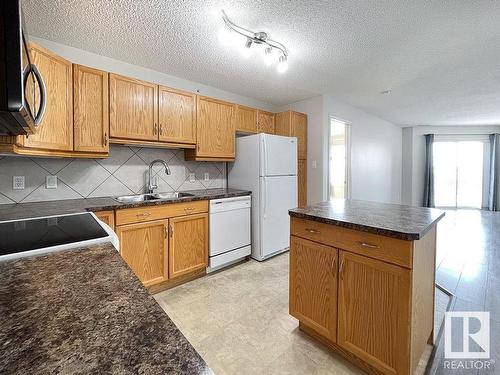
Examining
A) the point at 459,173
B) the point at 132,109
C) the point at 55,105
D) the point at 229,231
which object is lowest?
the point at 229,231

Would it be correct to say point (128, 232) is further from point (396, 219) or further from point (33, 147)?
point (396, 219)

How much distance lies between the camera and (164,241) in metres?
2.37

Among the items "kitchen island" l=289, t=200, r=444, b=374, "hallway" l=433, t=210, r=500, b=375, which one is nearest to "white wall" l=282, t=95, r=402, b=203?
"hallway" l=433, t=210, r=500, b=375

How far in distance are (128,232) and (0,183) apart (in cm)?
110

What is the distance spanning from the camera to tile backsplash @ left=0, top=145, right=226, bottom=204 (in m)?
A: 2.09

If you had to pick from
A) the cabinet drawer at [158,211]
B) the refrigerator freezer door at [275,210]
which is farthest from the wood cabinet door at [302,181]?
the cabinet drawer at [158,211]

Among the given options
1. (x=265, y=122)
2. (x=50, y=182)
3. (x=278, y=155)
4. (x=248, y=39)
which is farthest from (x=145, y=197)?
(x=265, y=122)

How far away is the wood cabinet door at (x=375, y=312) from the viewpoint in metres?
1.24

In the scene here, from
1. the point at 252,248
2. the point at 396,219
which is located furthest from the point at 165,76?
the point at 396,219

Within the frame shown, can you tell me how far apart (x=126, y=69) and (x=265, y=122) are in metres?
1.94

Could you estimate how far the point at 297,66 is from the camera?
269 cm

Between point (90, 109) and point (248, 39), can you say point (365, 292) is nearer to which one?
point (248, 39)

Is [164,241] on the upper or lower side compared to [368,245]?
lower
